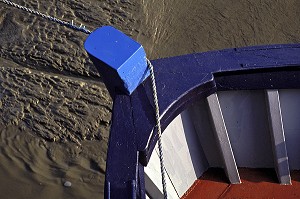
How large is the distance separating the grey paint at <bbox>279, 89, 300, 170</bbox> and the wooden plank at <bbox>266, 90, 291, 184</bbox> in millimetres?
74

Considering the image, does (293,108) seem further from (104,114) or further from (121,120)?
(104,114)

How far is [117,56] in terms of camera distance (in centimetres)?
295

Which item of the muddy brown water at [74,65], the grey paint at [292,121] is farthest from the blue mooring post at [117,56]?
the muddy brown water at [74,65]

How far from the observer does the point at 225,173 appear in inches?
150

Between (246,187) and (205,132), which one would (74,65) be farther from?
(246,187)

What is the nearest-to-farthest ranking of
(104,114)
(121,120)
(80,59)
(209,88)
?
(121,120)
(209,88)
(104,114)
(80,59)

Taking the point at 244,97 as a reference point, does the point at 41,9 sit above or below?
below

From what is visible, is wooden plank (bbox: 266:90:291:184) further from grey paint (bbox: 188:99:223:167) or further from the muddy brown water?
the muddy brown water

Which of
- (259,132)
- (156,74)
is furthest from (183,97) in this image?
(259,132)

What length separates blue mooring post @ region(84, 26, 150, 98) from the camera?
9.67 ft

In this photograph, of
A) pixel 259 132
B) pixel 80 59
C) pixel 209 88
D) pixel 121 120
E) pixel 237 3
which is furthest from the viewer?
pixel 237 3

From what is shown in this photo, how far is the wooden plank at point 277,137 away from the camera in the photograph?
11.5 feet

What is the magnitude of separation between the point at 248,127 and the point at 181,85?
66cm

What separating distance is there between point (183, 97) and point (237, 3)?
3175 millimetres
